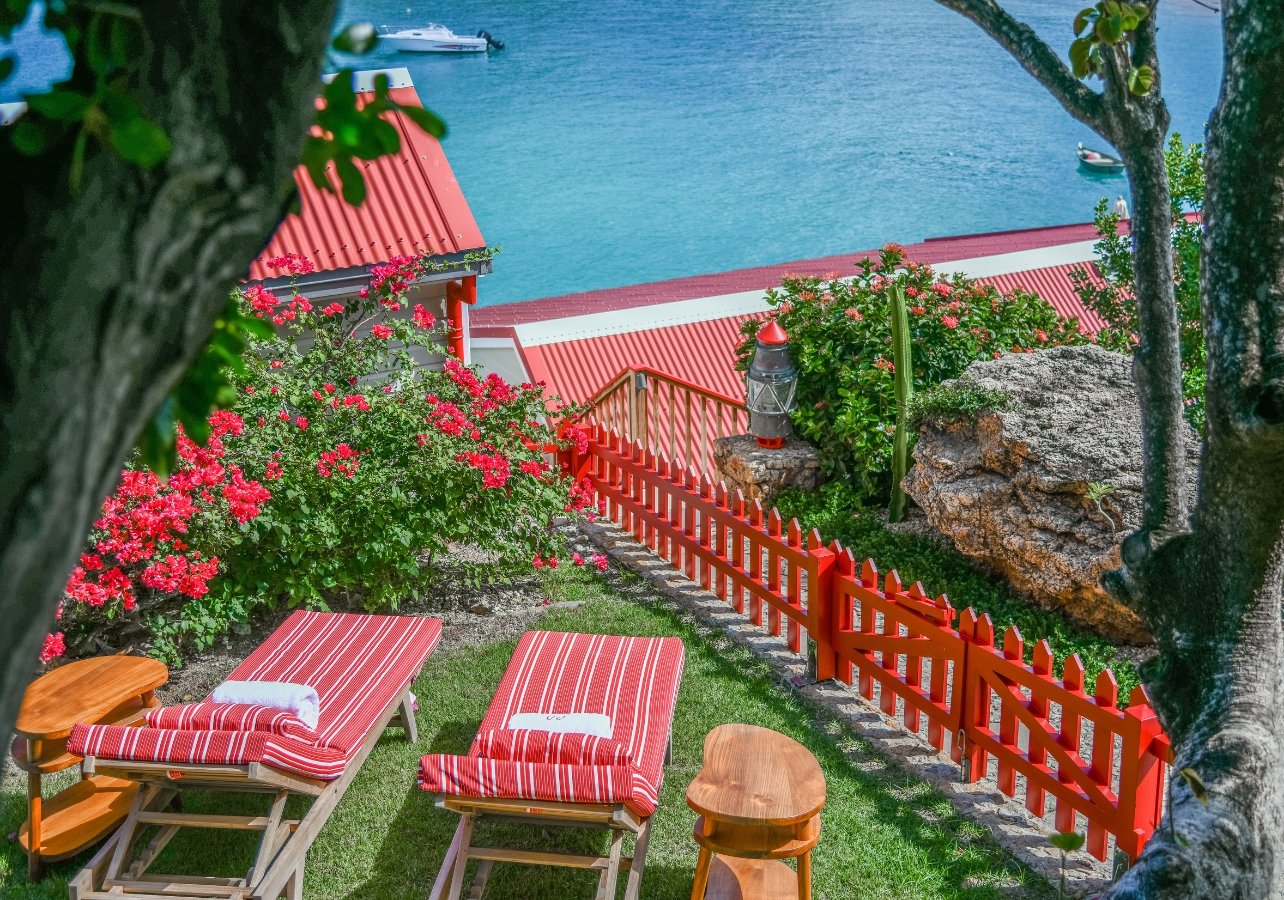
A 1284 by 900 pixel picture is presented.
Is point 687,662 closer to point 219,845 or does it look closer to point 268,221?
point 219,845

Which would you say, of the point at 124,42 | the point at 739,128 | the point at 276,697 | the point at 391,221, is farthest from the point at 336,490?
the point at 739,128

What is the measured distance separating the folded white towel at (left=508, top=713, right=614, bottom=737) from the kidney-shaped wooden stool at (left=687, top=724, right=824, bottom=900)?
1.55 feet

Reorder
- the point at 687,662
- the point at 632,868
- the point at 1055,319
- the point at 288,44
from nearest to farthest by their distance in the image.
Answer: the point at 288,44 < the point at 632,868 < the point at 687,662 < the point at 1055,319

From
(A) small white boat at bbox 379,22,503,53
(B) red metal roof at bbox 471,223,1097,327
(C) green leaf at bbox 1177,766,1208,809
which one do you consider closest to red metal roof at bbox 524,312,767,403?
(B) red metal roof at bbox 471,223,1097,327

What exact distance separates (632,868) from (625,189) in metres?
36.6

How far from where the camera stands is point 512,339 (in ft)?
42.8

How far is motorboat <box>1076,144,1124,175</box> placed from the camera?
37.8 m

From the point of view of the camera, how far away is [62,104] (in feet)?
3.46

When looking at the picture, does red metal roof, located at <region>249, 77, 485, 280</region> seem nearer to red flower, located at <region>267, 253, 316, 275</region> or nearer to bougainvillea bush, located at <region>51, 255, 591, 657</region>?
red flower, located at <region>267, 253, 316, 275</region>

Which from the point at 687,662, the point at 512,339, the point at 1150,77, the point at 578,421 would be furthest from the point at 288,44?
the point at 512,339

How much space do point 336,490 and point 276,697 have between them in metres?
1.87

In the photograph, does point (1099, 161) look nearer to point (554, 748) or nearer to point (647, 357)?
point (647, 357)

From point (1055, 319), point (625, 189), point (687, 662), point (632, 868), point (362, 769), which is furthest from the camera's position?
point (625, 189)

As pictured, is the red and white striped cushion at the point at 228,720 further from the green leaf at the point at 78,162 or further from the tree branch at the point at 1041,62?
the green leaf at the point at 78,162
